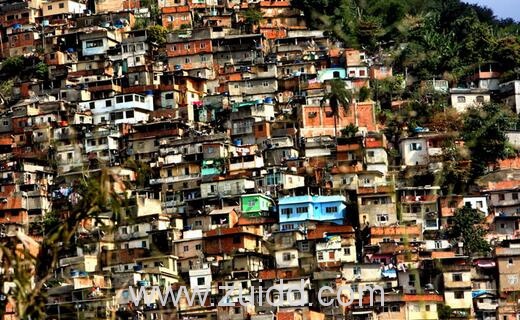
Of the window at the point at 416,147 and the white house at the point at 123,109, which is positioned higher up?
the white house at the point at 123,109

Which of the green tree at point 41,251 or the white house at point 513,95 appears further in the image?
the white house at point 513,95

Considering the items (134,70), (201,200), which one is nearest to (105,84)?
(134,70)

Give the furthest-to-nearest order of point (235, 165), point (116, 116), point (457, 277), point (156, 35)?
point (156, 35), point (116, 116), point (235, 165), point (457, 277)

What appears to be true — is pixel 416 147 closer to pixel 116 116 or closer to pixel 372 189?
pixel 372 189

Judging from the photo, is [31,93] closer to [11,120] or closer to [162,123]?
[11,120]

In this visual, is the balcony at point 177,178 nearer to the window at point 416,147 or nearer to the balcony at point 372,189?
the balcony at point 372,189

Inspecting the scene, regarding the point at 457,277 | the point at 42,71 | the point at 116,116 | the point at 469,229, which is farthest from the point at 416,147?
the point at 42,71

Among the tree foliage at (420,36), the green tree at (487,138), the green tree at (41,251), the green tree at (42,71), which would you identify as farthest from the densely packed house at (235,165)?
the green tree at (41,251)

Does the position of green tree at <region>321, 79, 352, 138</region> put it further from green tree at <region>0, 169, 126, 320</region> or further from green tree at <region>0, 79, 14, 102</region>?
green tree at <region>0, 169, 126, 320</region>
